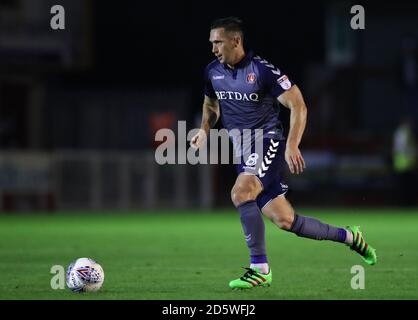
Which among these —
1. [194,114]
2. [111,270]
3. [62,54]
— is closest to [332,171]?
[62,54]

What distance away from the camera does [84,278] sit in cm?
861

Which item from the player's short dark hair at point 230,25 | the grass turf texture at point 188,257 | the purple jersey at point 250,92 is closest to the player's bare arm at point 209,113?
the purple jersey at point 250,92

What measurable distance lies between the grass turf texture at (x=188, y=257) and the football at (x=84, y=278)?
0.23ft

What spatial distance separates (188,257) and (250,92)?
10.7 feet

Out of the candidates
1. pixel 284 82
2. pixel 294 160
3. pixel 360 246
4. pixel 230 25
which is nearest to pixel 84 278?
pixel 294 160

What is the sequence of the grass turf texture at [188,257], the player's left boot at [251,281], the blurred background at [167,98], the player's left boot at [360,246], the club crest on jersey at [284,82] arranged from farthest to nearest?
1. the blurred background at [167,98]
2. the player's left boot at [360,246]
3. the club crest on jersey at [284,82]
4. the player's left boot at [251,281]
5. the grass turf texture at [188,257]

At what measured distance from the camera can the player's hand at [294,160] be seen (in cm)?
881

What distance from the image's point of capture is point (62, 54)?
27.1m

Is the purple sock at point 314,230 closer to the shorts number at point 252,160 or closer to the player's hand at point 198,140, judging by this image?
the shorts number at point 252,160

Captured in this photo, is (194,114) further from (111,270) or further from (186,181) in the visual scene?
(111,270)

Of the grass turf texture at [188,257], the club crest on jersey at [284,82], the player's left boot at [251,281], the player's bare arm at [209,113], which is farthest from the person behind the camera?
the player's bare arm at [209,113]

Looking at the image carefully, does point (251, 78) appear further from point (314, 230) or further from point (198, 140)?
point (314, 230)

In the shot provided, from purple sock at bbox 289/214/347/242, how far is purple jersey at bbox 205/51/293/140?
0.72 meters

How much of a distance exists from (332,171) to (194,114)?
1163 cm
